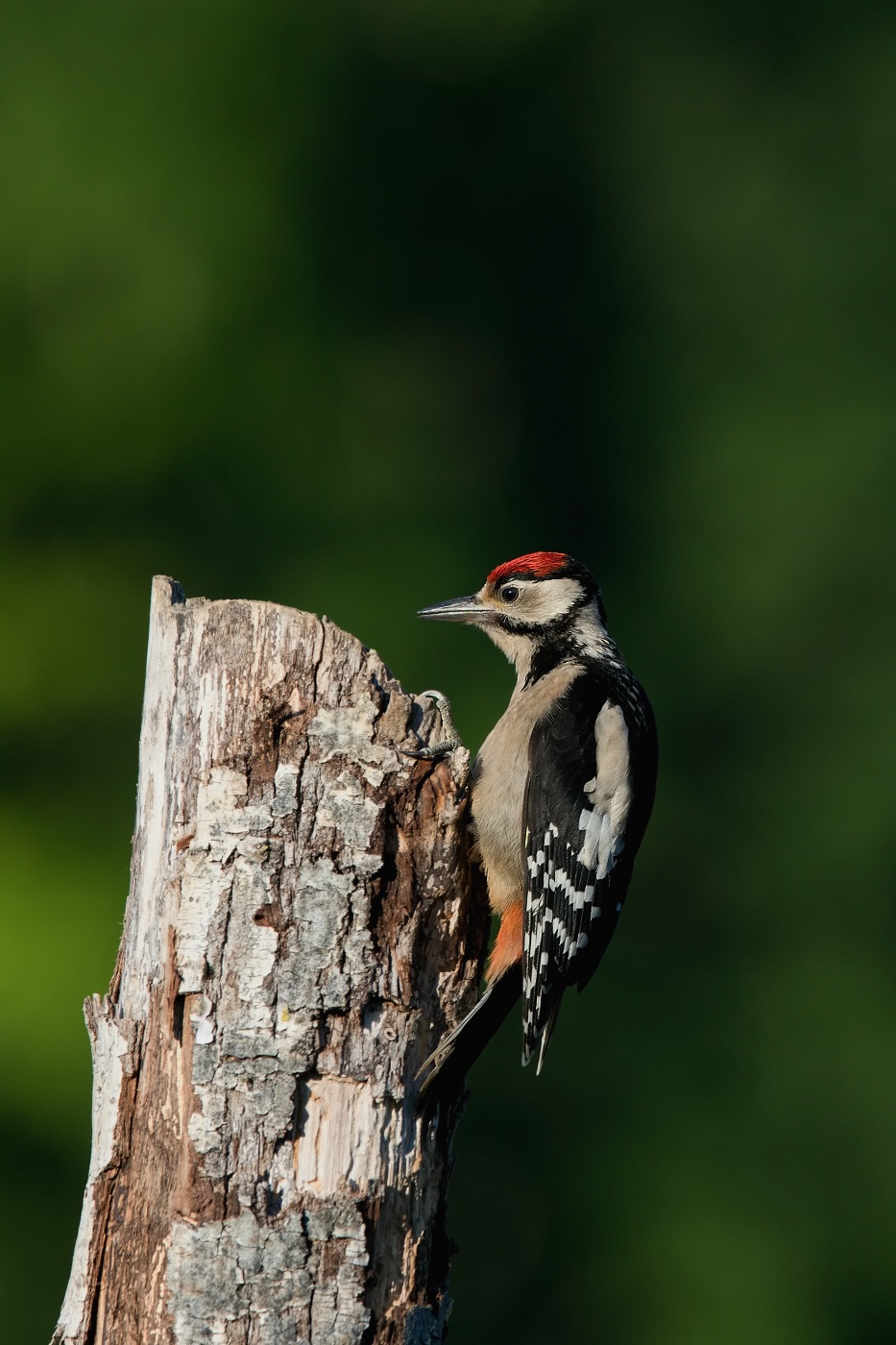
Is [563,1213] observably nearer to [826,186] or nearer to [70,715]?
[70,715]

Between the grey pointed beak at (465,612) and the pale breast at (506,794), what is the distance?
15.3 inches

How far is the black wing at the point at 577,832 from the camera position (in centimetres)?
356

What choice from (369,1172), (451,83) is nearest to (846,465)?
(451,83)

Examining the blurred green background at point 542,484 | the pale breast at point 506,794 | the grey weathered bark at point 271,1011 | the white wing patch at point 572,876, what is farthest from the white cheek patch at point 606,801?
the blurred green background at point 542,484

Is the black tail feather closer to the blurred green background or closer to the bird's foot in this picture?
the bird's foot

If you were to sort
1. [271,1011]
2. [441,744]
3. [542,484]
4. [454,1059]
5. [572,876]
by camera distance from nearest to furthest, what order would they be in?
1. [271,1011]
2. [454,1059]
3. [441,744]
4. [572,876]
5. [542,484]

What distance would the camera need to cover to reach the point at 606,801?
3783 millimetres

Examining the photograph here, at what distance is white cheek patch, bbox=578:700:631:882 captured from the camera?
3.71m

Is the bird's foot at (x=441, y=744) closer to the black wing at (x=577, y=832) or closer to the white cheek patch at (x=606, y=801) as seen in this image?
the black wing at (x=577, y=832)

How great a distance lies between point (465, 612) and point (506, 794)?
855 millimetres

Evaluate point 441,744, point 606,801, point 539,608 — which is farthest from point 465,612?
point 441,744

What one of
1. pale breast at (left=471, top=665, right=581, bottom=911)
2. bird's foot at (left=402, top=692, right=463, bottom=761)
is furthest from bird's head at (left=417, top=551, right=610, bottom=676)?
bird's foot at (left=402, top=692, right=463, bottom=761)

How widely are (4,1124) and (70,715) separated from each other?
182 cm

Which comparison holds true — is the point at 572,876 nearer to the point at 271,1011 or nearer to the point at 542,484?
the point at 271,1011
